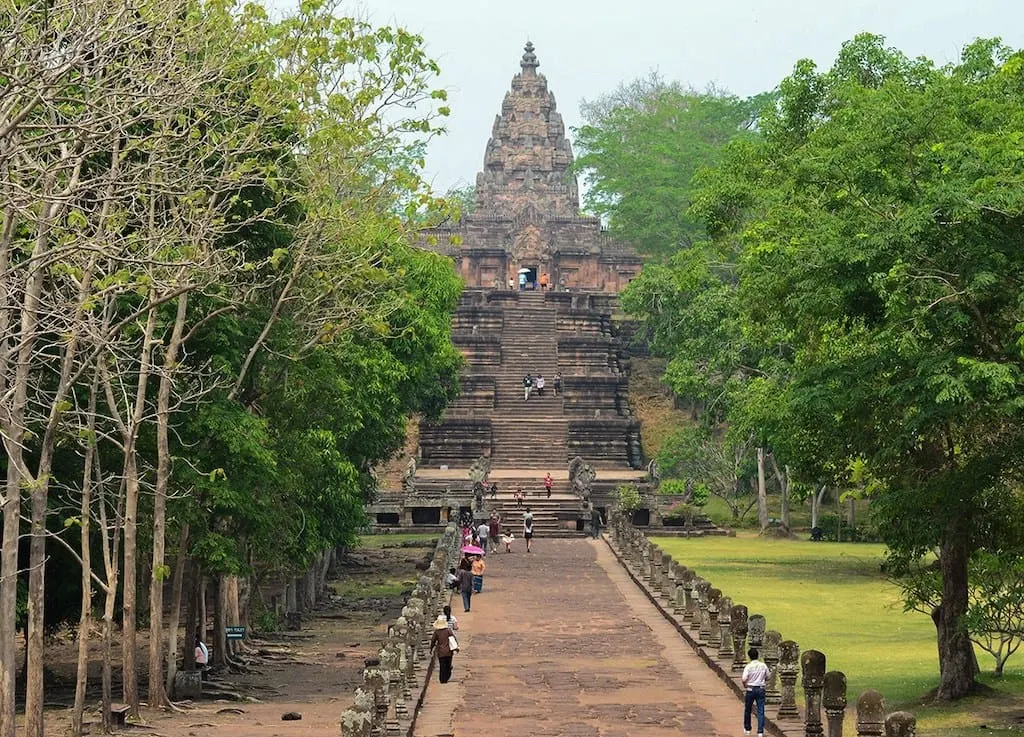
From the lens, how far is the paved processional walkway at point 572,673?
20094mm

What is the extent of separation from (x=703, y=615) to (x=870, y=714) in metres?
12.9

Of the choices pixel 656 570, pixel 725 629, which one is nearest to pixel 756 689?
A: pixel 725 629

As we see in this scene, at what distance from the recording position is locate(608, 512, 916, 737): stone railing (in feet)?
49.6

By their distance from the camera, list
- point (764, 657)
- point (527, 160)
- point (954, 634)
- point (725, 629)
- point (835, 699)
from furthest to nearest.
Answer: point (527, 160) → point (725, 629) → point (954, 634) → point (764, 657) → point (835, 699)

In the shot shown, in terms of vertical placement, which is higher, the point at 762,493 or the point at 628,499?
the point at 762,493

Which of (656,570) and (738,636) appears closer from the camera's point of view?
(738,636)

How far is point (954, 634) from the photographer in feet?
74.4

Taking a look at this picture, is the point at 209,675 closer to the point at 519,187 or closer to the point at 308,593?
the point at 308,593

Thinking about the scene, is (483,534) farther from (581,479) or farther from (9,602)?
(9,602)

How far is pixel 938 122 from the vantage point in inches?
880

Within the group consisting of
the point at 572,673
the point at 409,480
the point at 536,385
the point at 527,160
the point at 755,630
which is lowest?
the point at 572,673

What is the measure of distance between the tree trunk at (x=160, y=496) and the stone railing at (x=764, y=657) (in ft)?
25.9

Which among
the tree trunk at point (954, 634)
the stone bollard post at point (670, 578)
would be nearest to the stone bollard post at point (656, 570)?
the stone bollard post at point (670, 578)

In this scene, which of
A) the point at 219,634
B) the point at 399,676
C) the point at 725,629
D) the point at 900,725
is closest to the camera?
the point at 900,725
